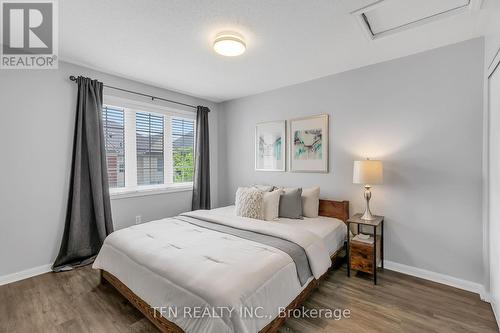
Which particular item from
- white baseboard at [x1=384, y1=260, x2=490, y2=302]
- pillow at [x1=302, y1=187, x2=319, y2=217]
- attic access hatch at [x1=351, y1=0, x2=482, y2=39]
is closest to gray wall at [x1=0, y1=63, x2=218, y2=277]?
pillow at [x1=302, y1=187, x2=319, y2=217]

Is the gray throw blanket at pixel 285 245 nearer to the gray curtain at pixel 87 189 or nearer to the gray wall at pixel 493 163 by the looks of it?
the gray wall at pixel 493 163

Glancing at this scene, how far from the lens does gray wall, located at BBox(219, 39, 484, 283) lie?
233cm

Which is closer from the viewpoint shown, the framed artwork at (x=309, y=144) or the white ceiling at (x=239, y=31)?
the white ceiling at (x=239, y=31)

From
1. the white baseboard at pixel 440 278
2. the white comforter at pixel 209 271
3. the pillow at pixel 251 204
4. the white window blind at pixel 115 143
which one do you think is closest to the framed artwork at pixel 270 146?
the pillow at pixel 251 204

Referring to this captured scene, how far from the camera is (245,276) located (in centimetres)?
154

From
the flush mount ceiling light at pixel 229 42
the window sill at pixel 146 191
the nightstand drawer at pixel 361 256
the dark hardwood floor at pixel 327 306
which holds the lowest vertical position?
the dark hardwood floor at pixel 327 306

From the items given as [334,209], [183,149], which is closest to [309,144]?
[334,209]

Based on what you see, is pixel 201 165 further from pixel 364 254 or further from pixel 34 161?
pixel 364 254

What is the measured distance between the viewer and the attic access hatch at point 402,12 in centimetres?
181

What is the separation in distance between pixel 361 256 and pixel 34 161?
385cm

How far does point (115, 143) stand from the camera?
341cm

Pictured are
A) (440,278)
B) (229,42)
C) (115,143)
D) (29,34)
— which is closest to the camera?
(229,42)

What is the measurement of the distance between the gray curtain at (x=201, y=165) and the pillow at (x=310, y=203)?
1.92 meters

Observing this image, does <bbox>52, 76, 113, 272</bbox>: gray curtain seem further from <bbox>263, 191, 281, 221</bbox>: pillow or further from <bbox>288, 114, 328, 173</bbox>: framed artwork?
<bbox>288, 114, 328, 173</bbox>: framed artwork
